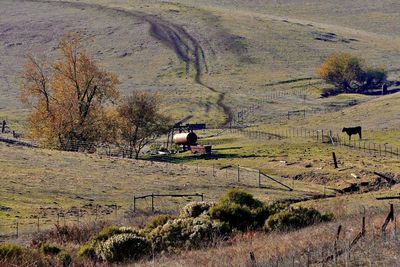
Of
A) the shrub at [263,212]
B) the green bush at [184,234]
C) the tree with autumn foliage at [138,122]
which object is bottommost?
the tree with autumn foliage at [138,122]

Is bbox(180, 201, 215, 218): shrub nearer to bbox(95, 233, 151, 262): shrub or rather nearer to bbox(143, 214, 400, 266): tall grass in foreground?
bbox(95, 233, 151, 262): shrub

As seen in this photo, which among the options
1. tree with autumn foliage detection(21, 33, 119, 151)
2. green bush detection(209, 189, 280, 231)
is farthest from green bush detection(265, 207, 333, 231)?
tree with autumn foliage detection(21, 33, 119, 151)

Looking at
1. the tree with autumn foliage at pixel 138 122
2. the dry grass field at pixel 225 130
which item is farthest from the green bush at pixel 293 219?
the tree with autumn foliage at pixel 138 122

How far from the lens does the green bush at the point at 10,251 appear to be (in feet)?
69.0

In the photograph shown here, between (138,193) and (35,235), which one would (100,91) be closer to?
(138,193)

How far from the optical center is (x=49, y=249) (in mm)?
24141

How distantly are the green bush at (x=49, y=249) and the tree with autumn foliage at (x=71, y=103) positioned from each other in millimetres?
46560

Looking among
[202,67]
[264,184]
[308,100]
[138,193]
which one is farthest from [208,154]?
[202,67]

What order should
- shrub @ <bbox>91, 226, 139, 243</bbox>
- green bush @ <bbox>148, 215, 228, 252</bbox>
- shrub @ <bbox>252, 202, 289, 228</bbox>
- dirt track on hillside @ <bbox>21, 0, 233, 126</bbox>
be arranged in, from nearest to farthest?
shrub @ <bbox>91, 226, 139, 243</bbox>, green bush @ <bbox>148, 215, 228, 252</bbox>, shrub @ <bbox>252, 202, 289, 228</bbox>, dirt track on hillside @ <bbox>21, 0, 233, 126</bbox>

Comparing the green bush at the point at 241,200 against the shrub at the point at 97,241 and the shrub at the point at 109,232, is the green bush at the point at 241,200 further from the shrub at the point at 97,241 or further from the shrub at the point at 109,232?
the shrub at the point at 97,241

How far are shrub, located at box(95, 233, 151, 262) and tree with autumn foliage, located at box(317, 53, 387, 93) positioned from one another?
117 m

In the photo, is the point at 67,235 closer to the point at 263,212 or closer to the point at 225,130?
the point at 263,212

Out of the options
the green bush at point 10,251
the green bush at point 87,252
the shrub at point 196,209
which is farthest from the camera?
the shrub at point 196,209

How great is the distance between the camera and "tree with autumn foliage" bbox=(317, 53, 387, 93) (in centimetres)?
14000
